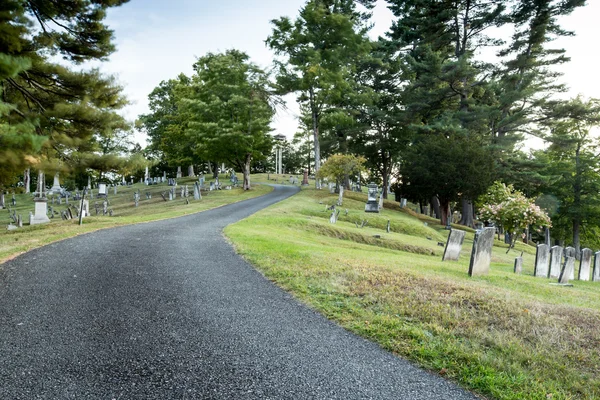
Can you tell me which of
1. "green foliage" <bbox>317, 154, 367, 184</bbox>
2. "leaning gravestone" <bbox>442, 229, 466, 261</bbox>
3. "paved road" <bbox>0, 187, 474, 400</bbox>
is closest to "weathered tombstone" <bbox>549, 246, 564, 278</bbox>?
"leaning gravestone" <bbox>442, 229, 466, 261</bbox>

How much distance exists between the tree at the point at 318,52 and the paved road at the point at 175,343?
1051 inches

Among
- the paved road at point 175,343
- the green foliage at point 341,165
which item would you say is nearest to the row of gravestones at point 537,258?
the paved road at point 175,343

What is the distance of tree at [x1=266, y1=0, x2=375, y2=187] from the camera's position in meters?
30.8

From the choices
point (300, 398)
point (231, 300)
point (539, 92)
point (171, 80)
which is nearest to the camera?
point (300, 398)

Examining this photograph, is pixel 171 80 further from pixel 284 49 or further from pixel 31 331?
pixel 31 331

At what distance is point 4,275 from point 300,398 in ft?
21.4

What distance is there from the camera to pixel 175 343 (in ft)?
12.8

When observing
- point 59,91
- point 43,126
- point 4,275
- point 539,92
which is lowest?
point 4,275

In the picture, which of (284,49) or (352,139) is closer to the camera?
(284,49)

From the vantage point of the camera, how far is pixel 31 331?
414cm

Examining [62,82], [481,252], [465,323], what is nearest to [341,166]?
[481,252]

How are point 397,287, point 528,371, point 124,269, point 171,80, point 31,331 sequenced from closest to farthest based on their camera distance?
point 528,371 → point 31,331 → point 397,287 → point 124,269 → point 171,80

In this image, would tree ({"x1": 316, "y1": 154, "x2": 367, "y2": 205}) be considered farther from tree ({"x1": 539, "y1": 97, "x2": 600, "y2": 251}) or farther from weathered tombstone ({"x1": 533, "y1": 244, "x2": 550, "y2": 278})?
tree ({"x1": 539, "y1": 97, "x2": 600, "y2": 251})

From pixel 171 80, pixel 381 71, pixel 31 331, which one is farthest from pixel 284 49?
pixel 31 331
